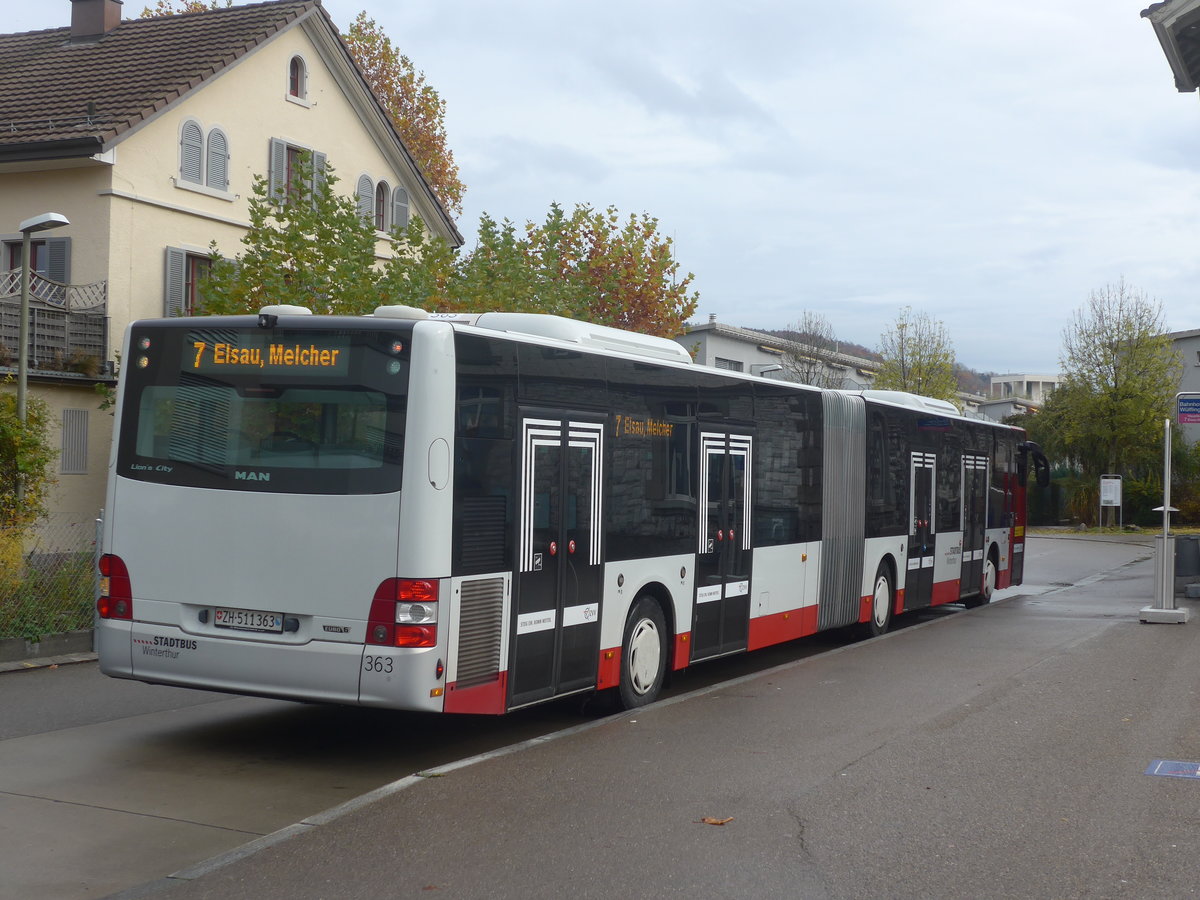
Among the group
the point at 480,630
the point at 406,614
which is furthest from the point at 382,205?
the point at 406,614

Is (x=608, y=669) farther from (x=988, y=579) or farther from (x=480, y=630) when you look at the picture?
(x=988, y=579)

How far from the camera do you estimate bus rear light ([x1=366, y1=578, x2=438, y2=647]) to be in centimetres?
788

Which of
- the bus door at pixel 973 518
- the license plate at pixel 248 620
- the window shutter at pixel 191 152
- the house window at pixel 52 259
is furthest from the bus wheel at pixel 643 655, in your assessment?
the window shutter at pixel 191 152

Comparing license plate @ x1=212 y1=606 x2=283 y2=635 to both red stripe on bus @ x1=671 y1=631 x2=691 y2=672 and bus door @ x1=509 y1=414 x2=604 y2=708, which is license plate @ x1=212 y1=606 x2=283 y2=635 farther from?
red stripe on bus @ x1=671 y1=631 x2=691 y2=672

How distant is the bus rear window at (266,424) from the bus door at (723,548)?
13.2ft

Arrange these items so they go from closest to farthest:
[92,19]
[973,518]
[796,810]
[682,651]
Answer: [796,810], [682,651], [973,518], [92,19]

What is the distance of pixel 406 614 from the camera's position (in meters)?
7.89

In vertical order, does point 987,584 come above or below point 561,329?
below

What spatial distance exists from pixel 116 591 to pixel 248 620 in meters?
1.06

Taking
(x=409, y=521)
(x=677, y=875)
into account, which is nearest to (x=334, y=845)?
(x=677, y=875)

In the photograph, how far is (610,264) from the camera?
40.9 m

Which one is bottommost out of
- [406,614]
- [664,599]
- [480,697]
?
[480,697]

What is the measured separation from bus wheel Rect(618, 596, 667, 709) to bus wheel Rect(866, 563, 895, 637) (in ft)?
19.5

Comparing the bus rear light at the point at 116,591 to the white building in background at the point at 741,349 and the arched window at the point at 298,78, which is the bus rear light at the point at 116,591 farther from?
the white building in background at the point at 741,349
